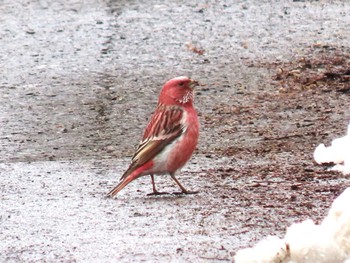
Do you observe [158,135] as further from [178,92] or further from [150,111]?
[150,111]

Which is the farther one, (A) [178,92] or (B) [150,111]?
(B) [150,111]

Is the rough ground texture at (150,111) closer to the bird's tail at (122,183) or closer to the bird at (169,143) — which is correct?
the bird's tail at (122,183)

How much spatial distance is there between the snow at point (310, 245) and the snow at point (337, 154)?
2139 mm

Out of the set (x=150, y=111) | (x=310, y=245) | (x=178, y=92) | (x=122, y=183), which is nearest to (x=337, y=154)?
(x=178, y=92)

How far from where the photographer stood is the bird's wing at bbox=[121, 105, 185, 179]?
7.40m

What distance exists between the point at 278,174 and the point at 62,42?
197 inches

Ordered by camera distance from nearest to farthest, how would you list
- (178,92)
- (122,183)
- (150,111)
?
(122,183) → (178,92) → (150,111)

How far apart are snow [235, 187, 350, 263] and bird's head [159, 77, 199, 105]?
2.26 m

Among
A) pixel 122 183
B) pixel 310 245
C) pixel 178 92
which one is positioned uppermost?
pixel 310 245

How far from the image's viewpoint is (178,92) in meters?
7.67

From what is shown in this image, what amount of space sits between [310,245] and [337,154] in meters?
2.53

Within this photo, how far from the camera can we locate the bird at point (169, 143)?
7379 millimetres

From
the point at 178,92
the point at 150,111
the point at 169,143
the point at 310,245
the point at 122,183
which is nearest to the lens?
the point at 310,245

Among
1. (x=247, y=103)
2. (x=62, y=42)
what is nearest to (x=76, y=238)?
(x=247, y=103)
